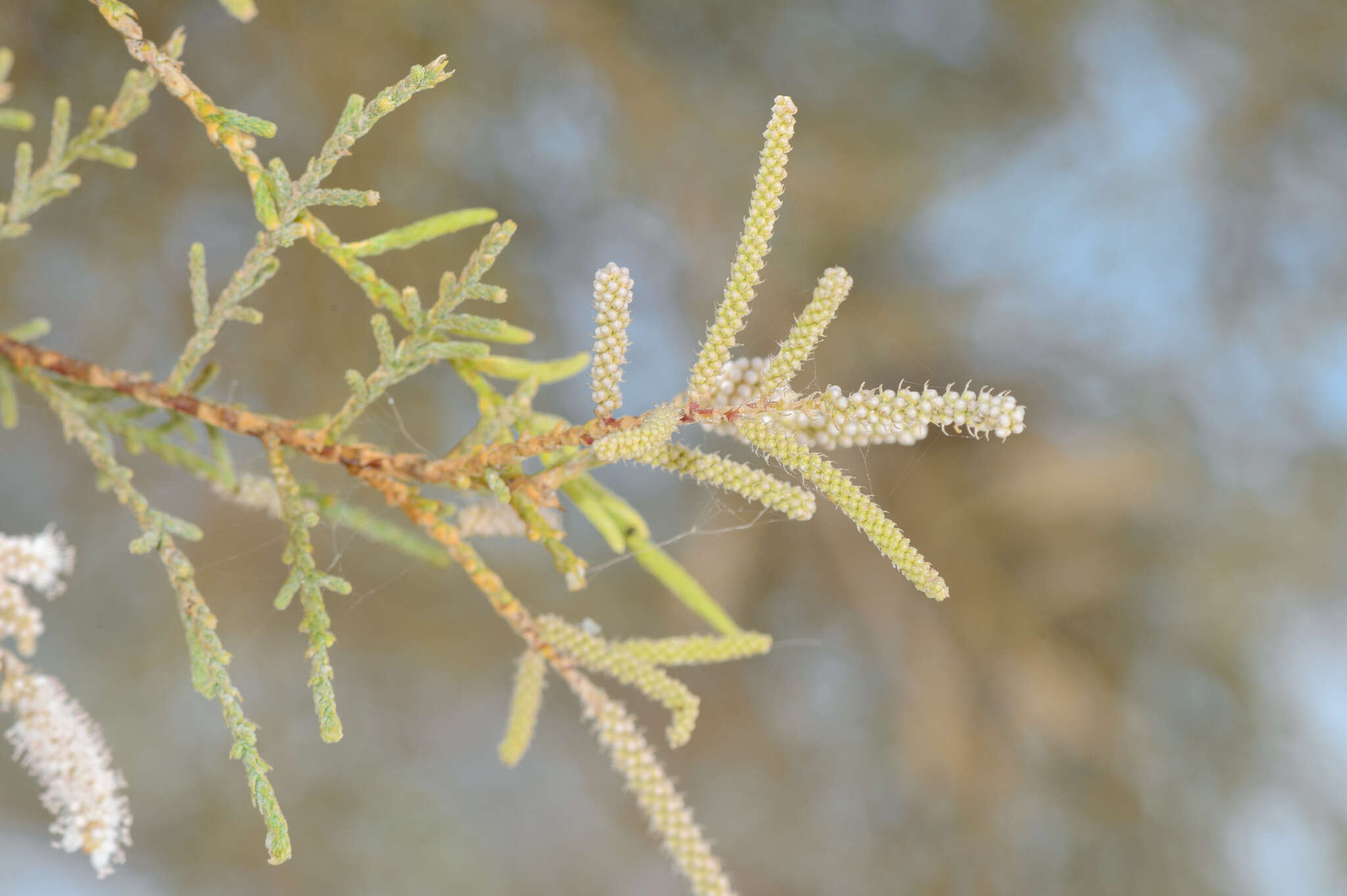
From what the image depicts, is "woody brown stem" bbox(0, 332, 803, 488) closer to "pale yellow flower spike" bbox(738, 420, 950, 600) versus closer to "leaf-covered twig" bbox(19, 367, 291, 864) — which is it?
"leaf-covered twig" bbox(19, 367, 291, 864)

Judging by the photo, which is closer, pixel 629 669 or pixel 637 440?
pixel 637 440

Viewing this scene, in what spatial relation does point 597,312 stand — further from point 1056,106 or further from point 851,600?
point 1056,106

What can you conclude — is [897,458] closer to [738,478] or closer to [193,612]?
[738,478]

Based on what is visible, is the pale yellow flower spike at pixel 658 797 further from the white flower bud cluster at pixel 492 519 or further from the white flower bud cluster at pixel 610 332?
the white flower bud cluster at pixel 610 332

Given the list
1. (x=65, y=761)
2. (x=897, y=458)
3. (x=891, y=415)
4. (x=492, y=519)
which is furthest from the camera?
(x=897, y=458)

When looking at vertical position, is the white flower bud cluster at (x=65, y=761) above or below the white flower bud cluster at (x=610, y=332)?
below

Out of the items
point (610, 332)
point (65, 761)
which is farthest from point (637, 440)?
point (65, 761)

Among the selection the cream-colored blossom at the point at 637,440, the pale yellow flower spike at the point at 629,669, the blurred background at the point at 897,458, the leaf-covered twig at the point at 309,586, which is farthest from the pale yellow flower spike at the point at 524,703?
the blurred background at the point at 897,458
